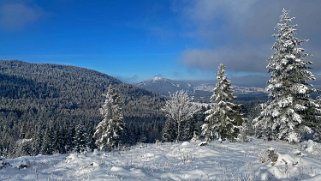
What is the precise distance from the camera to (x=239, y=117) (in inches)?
1646

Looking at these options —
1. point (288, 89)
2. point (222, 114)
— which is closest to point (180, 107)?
point (222, 114)

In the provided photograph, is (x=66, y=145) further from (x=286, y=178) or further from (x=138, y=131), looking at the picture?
(x=286, y=178)

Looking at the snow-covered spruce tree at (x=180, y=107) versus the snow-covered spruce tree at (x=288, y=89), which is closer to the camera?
the snow-covered spruce tree at (x=288, y=89)

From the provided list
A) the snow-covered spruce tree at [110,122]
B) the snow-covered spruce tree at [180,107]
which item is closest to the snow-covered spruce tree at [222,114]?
the snow-covered spruce tree at [180,107]

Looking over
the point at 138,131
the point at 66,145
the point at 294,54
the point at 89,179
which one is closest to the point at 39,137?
the point at 66,145

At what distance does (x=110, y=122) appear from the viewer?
178 ft

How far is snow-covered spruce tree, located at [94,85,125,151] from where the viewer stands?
54094mm

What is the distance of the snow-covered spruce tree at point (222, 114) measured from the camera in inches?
1594

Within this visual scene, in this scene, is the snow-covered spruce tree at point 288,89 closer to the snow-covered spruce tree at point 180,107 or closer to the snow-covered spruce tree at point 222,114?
the snow-covered spruce tree at point 222,114

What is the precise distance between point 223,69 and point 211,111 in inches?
204

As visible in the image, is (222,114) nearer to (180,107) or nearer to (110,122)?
(180,107)

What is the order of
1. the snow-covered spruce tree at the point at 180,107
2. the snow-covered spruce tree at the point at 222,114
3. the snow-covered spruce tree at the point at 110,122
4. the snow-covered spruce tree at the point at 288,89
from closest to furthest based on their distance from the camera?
the snow-covered spruce tree at the point at 288,89
the snow-covered spruce tree at the point at 222,114
the snow-covered spruce tree at the point at 180,107
the snow-covered spruce tree at the point at 110,122

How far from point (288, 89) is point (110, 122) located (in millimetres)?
33756

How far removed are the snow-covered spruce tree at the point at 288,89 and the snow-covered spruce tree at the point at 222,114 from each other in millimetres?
13682
